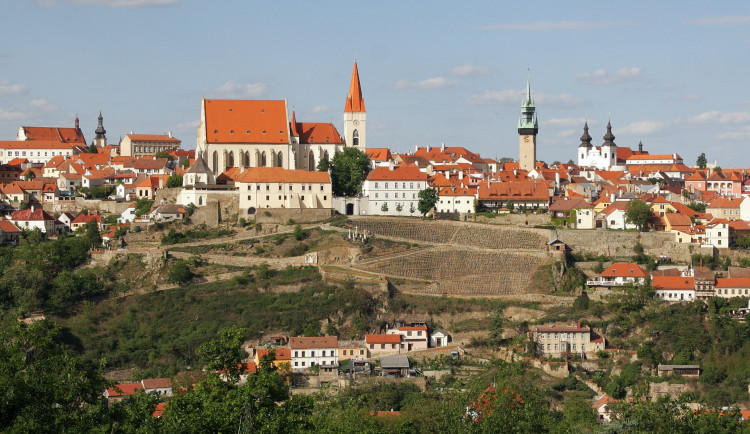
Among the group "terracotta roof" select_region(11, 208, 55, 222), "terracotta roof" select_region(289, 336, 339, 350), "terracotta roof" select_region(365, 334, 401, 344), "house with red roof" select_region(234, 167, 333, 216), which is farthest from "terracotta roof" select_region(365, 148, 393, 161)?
"terracotta roof" select_region(289, 336, 339, 350)

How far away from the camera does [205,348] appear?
33531 millimetres

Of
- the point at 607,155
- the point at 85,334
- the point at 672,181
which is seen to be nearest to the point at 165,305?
the point at 85,334

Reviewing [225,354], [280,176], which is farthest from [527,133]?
[225,354]

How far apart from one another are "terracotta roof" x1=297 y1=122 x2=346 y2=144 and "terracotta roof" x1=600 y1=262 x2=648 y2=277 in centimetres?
2535

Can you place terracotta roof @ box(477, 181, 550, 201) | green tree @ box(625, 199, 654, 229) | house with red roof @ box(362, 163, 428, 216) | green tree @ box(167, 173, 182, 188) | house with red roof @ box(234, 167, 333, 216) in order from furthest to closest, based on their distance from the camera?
1. terracotta roof @ box(477, 181, 550, 201)
2. green tree @ box(167, 173, 182, 188)
3. house with red roof @ box(362, 163, 428, 216)
4. house with red roof @ box(234, 167, 333, 216)
5. green tree @ box(625, 199, 654, 229)

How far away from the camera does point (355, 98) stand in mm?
90500

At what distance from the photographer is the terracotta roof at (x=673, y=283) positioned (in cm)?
6794

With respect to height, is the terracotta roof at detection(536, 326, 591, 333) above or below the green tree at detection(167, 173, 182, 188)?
below

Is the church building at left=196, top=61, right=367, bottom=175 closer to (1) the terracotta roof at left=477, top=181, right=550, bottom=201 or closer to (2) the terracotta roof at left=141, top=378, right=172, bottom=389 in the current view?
(1) the terracotta roof at left=477, top=181, right=550, bottom=201

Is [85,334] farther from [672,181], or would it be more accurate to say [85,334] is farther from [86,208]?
[672,181]

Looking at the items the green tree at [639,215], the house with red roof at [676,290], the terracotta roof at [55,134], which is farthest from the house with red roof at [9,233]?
the house with red roof at [676,290]

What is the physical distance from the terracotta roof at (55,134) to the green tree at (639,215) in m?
56.2

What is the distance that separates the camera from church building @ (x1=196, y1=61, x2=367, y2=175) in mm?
85250

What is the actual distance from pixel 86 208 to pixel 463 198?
2613 cm
